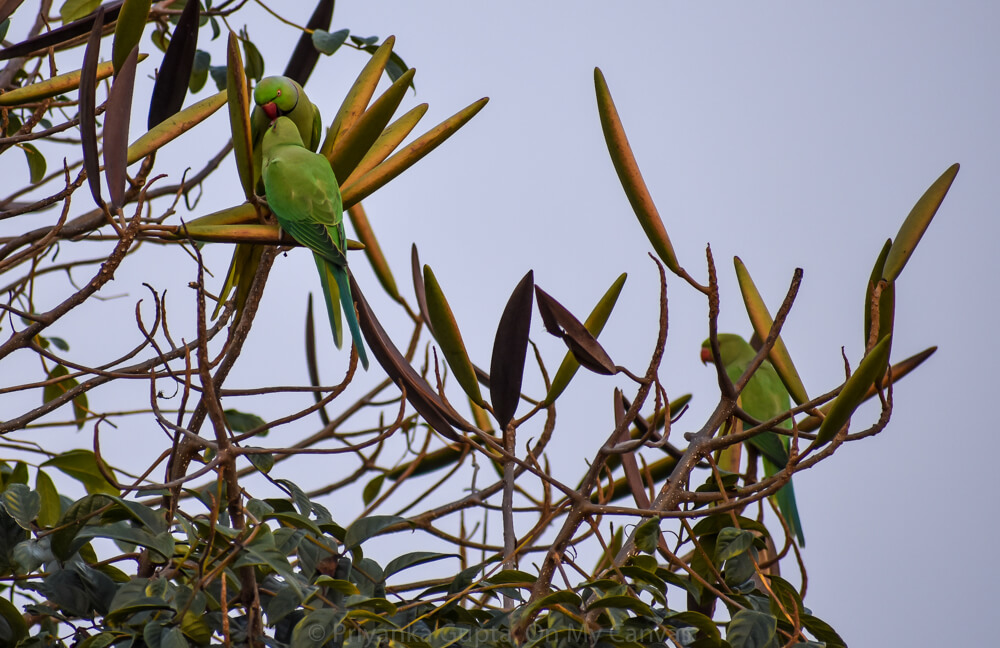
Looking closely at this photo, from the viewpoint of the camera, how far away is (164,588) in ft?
2.53

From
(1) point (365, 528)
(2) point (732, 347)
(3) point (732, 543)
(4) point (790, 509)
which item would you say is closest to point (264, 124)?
(1) point (365, 528)

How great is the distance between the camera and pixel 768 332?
3.65 feet

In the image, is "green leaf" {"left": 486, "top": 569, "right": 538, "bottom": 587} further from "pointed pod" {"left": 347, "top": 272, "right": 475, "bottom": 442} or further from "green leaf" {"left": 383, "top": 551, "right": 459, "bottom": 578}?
"pointed pod" {"left": 347, "top": 272, "right": 475, "bottom": 442}

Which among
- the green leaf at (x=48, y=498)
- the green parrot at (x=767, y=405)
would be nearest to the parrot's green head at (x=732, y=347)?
the green parrot at (x=767, y=405)

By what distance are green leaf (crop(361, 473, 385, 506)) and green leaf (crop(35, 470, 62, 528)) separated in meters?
0.50

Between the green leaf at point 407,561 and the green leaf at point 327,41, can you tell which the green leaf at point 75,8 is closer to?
the green leaf at point 327,41

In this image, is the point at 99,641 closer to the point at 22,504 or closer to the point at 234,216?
the point at 22,504

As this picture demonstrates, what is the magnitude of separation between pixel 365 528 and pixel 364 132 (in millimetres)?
438

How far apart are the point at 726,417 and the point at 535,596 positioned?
0.28 metres

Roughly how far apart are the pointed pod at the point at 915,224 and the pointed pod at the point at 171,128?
79 centimetres

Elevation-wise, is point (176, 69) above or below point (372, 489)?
above

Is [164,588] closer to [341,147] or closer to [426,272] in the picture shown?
[426,272]

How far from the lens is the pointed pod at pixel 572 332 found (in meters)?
0.95

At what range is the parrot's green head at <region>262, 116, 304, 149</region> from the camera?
1164 millimetres
